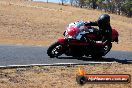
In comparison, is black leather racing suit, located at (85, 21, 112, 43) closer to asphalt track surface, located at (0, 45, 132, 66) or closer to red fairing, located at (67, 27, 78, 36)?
red fairing, located at (67, 27, 78, 36)

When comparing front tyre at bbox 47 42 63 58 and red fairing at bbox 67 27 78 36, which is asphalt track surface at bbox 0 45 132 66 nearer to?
front tyre at bbox 47 42 63 58

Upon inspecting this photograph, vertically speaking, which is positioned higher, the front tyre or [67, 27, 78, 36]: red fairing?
[67, 27, 78, 36]: red fairing

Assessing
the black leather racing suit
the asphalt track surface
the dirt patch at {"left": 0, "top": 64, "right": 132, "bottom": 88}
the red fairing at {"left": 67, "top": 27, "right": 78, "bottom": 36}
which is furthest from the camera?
the black leather racing suit

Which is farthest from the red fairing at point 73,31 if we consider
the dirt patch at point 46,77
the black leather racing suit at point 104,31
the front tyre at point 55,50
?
the dirt patch at point 46,77

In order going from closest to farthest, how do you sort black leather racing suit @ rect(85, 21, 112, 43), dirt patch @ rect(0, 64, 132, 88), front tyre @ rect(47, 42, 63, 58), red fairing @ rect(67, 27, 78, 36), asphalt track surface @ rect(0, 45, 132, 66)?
1. dirt patch @ rect(0, 64, 132, 88)
2. asphalt track surface @ rect(0, 45, 132, 66)
3. front tyre @ rect(47, 42, 63, 58)
4. red fairing @ rect(67, 27, 78, 36)
5. black leather racing suit @ rect(85, 21, 112, 43)

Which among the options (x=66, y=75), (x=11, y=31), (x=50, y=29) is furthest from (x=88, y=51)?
(x=50, y=29)

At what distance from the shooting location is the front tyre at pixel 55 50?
13.9 metres

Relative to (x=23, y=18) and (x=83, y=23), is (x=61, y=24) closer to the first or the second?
(x=23, y=18)

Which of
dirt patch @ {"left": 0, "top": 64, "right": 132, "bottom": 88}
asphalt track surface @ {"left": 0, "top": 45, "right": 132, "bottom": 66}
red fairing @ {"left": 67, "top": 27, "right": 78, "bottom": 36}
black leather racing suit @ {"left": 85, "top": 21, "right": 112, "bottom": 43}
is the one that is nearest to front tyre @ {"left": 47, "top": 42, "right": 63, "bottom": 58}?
asphalt track surface @ {"left": 0, "top": 45, "right": 132, "bottom": 66}

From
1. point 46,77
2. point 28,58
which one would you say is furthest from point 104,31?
point 46,77

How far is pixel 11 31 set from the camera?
32.4 m

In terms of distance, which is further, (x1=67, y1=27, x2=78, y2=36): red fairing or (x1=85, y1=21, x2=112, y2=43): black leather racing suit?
(x1=85, y1=21, x2=112, y2=43): black leather racing suit

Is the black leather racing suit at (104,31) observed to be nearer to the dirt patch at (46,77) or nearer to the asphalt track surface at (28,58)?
the asphalt track surface at (28,58)

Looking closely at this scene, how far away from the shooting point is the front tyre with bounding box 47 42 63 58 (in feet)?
45.7
